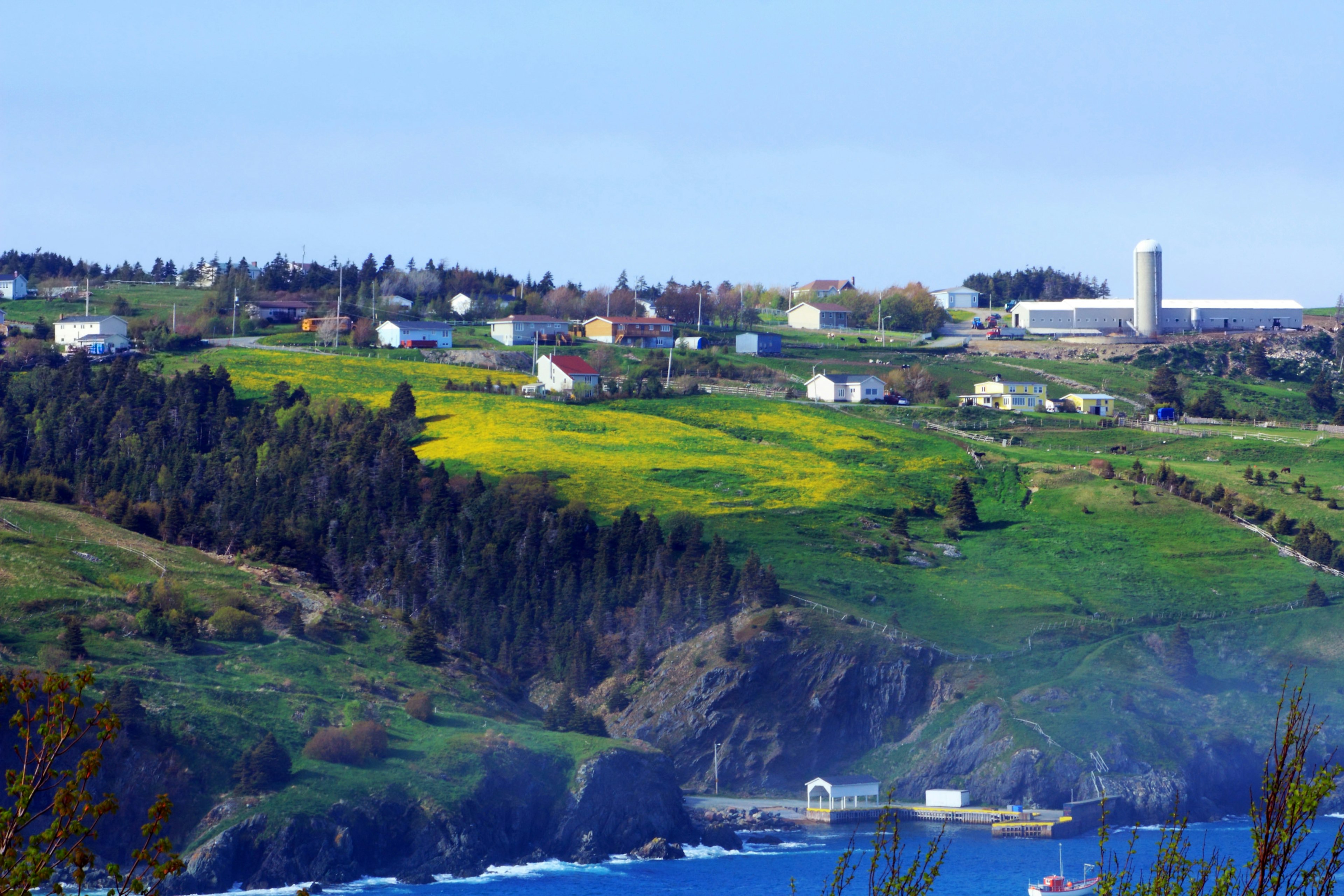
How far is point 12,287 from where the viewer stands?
19200 cm

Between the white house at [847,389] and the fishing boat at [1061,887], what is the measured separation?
76744 millimetres

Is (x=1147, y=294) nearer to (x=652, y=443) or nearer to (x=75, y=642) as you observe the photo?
(x=652, y=443)

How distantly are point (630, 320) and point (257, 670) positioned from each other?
99512 mm

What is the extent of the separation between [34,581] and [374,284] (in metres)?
107

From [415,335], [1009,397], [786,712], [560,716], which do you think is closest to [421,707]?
[560,716]

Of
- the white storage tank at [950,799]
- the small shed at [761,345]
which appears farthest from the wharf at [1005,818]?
the small shed at [761,345]

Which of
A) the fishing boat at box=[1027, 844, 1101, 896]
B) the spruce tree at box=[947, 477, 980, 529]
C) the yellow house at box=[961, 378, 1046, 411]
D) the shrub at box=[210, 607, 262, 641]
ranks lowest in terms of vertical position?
the fishing boat at box=[1027, 844, 1101, 896]

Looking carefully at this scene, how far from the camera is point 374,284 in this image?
189000 mm

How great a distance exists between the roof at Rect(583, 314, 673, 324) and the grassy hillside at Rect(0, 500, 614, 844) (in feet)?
268

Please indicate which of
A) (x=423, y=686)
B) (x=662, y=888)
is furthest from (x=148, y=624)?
(x=662, y=888)

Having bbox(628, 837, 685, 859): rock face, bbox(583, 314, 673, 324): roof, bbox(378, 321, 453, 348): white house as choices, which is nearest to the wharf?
bbox(628, 837, 685, 859): rock face

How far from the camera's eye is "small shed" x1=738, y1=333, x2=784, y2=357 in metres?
171

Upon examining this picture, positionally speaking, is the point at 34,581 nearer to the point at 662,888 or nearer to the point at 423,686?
the point at 423,686

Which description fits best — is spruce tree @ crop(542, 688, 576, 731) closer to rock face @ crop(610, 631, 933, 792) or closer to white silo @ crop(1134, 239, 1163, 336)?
rock face @ crop(610, 631, 933, 792)
